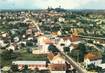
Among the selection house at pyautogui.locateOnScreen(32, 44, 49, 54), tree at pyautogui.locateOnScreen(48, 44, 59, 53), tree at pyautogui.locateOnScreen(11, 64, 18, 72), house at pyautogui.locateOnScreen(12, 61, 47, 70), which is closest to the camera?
tree at pyautogui.locateOnScreen(11, 64, 18, 72)

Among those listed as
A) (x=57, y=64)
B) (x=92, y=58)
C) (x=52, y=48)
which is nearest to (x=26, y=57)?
(x=57, y=64)

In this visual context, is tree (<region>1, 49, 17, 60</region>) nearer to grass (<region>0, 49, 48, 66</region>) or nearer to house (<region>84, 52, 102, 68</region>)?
grass (<region>0, 49, 48, 66</region>)

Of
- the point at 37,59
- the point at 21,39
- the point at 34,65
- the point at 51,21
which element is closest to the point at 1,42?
the point at 21,39

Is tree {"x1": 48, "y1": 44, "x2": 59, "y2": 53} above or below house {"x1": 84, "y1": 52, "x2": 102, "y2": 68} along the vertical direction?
below

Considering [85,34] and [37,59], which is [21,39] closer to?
[85,34]

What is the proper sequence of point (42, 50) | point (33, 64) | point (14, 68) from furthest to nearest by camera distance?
point (42, 50) → point (33, 64) → point (14, 68)

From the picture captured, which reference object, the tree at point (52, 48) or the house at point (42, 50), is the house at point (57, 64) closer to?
the house at point (42, 50)

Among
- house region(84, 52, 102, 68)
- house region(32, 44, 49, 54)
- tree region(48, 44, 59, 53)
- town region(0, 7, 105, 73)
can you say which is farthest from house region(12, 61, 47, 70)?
tree region(48, 44, 59, 53)

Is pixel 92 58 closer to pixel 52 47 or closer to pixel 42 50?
pixel 42 50
